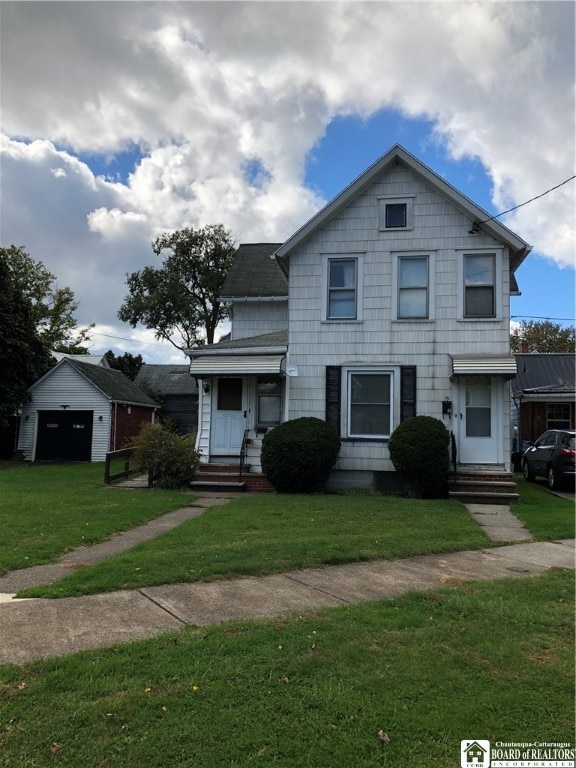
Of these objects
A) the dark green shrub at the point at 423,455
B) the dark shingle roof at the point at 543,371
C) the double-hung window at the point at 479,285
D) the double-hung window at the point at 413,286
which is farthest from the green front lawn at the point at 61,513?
the dark shingle roof at the point at 543,371

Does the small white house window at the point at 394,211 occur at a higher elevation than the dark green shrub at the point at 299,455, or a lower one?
higher

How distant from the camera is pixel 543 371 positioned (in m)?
27.3

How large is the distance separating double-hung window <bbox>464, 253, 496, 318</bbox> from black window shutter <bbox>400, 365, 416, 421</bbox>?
197 centimetres

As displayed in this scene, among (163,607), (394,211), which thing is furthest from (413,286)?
(163,607)

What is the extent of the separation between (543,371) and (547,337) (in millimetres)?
22043

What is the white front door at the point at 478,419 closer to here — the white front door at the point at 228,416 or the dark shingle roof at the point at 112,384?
the white front door at the point at 228,416

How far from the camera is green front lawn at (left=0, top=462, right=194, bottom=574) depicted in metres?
7.41

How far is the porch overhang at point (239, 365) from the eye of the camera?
14.2 m

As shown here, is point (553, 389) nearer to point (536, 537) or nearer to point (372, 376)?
point (372, 376)

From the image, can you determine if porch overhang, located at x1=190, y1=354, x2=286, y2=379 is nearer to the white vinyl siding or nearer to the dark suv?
the dark suv

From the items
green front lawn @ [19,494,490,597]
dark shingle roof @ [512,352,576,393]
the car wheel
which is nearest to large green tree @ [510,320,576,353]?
dark shingle roof @ [512,352,576,393]

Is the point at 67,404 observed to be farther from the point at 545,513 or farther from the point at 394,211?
the point at 545,513

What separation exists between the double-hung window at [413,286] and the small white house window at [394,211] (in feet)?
2.95

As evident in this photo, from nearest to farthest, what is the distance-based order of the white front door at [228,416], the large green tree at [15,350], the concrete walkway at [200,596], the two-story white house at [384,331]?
the concrete walkway at [200,596]
the two-story white house at [384,331]
the white front door at [228,416]
the large green tree at [15,350]
